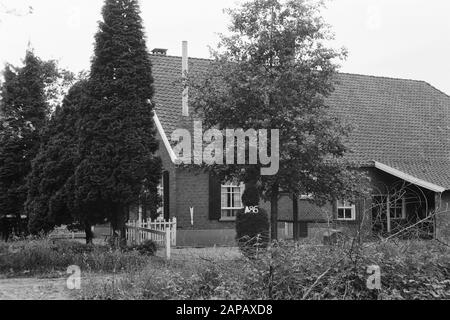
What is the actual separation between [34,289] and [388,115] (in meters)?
21.9

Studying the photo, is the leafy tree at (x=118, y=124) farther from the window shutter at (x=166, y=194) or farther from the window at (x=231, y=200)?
the window at (x=231, y=200)

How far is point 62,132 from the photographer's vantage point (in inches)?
717

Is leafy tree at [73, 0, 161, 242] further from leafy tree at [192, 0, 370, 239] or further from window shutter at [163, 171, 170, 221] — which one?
window shutter at [163, 171, 170, 221]

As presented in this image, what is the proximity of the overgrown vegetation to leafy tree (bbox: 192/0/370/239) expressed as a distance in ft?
16.8

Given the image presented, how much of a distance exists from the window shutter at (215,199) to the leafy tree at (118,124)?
582cm

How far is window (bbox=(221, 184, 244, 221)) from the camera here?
882 inches

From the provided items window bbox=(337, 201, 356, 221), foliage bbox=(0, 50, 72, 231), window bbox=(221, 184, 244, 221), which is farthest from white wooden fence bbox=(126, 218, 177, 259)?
window bbox=(337, 201, 356, 221)

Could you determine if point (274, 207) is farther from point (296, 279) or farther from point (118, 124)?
point (296, 279)

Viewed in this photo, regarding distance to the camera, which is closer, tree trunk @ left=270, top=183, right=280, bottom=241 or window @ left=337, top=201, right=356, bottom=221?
tree trunk @ left=270, top=183, right=280, bottom=241

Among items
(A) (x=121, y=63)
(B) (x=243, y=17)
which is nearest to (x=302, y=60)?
(B) (x=243, y=17)

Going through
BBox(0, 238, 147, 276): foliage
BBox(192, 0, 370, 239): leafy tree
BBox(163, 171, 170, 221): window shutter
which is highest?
BBox(192, 0, 370, 239): leafy tree

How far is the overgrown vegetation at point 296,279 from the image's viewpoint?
872 cm

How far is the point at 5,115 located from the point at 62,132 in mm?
6212

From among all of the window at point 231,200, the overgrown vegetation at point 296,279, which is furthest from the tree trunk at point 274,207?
the window at point 231,200
